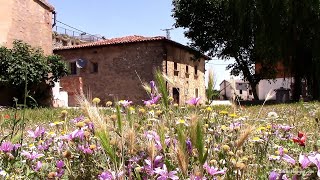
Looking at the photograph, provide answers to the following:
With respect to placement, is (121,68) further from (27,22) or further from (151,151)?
(151,151)

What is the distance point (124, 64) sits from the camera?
27812mm

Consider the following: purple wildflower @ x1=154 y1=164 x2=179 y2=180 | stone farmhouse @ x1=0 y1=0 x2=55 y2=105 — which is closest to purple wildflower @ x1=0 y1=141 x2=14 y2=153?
purple wildflower @ x1=154 y1=164 x2=179 y2=180

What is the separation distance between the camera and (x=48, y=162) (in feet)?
6.61

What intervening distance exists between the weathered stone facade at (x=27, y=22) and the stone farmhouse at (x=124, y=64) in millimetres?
4702

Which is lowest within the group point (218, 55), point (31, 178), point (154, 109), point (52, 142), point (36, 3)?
point (31, 178)

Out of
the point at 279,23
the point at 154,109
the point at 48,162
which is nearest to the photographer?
the point at 48,162

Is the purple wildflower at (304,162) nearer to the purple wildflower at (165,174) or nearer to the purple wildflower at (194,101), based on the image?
the purple wildflower at (165,174)

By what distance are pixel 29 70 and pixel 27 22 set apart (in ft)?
12.1

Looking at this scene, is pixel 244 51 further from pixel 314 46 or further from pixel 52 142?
pixel 52 142

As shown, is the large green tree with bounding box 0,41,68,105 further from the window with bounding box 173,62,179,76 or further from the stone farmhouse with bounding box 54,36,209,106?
the window with bounding box 173,62,179,76

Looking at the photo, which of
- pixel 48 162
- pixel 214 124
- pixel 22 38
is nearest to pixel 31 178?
pixel 48 162

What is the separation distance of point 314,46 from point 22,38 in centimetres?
1475

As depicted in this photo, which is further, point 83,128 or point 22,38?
point 22,38

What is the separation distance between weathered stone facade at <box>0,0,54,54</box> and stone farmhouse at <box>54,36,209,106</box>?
4702mm
